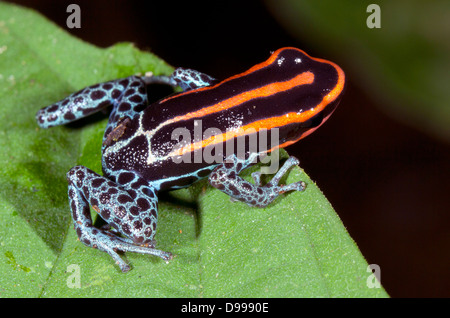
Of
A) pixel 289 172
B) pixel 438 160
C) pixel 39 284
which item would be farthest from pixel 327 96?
pixel 39 284

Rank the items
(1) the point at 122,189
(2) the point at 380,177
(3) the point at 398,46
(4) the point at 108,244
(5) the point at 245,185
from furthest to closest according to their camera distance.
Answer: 1. (2) the point at 380,177
2. (3) the point at 398,46
3. (1) the point at 122,189
4. (5) the point at 245,185
5. (4) the point at 108,244

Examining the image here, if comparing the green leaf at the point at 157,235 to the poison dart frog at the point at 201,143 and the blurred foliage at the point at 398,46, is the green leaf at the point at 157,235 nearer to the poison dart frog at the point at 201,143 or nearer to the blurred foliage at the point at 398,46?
the poison dart frog at the point at 201,143

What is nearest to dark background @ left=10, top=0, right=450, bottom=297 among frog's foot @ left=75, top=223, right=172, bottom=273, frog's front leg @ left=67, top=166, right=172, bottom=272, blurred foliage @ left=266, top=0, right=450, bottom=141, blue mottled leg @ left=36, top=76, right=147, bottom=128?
blurred foliage @ left=266, top=0, right=450, bottom=141

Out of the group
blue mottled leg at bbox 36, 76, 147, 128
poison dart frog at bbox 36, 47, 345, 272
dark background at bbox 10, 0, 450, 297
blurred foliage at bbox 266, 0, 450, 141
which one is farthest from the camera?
dark background at bbox 10, 0, 450, 297

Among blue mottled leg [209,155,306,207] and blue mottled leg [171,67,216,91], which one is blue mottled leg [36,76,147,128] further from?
blue mottled leg [209,155,306,207]

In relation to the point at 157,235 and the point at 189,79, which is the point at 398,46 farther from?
the point at 157,235

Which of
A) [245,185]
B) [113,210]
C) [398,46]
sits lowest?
[113,210]

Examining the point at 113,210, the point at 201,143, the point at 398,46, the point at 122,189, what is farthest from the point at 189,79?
the point at 398,46
